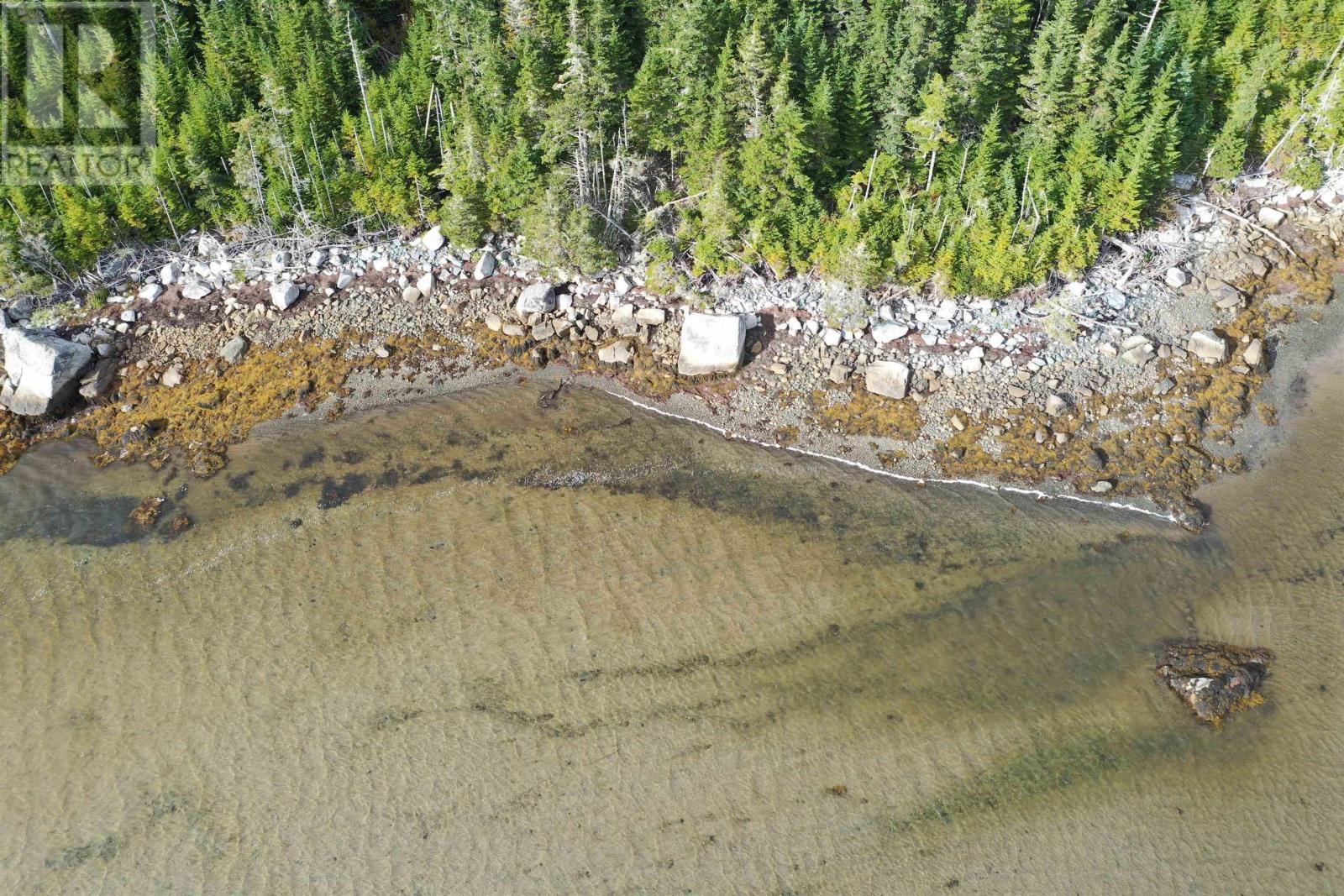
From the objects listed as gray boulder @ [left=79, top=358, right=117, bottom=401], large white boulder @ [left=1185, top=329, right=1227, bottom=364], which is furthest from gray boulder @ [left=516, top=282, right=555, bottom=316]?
large white boulder @ [left=1185, top=329, right=1227, bottom=364]

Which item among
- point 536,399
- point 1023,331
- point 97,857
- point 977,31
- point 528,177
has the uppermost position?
point 977,31

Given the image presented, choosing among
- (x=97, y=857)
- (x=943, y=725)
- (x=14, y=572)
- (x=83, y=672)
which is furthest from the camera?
(x=14, y=572)

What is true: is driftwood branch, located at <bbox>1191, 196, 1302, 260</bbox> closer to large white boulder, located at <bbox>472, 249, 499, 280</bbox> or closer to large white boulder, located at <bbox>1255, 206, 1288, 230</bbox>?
large white boulder, located at <bbox>1255, 206, 1288, 230</bbox>

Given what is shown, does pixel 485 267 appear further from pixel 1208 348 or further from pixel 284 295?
pixel 1208 348

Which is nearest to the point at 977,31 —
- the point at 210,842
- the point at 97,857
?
the point at 210,842

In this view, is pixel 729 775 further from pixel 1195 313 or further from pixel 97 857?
pixel 1195 313

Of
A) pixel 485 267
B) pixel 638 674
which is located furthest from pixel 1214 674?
pixel 485 267

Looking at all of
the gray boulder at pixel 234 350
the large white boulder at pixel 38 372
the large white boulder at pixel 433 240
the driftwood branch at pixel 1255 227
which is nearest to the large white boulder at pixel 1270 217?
the driftwood branch at pixel 1255 227
